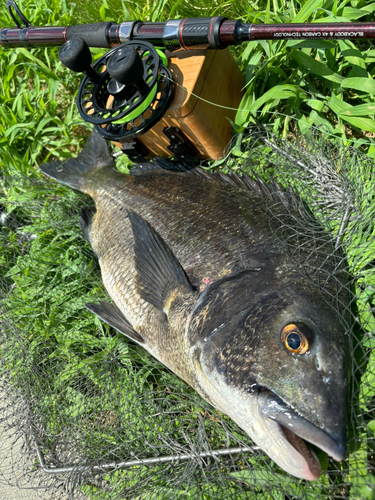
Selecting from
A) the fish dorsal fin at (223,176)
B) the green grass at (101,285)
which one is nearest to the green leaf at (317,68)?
the green grass at (101,285)

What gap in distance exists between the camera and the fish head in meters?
1.54

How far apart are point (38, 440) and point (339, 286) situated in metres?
2.39

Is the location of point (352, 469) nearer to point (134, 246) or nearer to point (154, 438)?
point (154, 438)

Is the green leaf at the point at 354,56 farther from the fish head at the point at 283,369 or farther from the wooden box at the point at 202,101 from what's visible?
the fish head at the point at 283,369

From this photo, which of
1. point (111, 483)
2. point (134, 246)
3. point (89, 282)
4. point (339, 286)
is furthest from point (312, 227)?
point (111, 483)

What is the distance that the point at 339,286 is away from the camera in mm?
2027

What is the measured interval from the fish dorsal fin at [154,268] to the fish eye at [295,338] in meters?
0.74

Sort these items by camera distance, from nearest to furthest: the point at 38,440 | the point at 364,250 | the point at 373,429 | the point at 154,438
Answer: the point at 373,429, the point at 364,250, the point at 154,438, the point at 38,440

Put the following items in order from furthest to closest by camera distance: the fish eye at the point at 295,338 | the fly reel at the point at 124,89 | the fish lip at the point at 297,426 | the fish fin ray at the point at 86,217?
the fish fin ray at the point at 86,217 → the fly reel at the point at 124,89 → the fish eye at the point at 295,338 → the fish lip at the point at 297,426

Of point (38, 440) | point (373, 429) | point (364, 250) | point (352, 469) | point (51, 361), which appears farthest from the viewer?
point (51, 361)

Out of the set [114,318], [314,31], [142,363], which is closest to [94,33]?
[314,31]

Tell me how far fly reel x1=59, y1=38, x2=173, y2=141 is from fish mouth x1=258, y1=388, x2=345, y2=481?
1.87 metres

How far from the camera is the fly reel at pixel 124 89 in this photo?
8.13 feet

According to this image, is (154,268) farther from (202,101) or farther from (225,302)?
(202,101)
